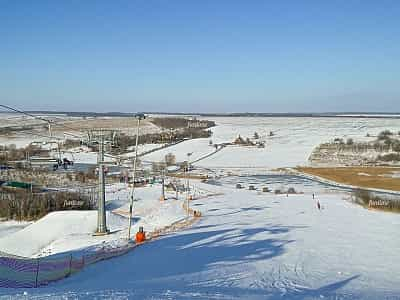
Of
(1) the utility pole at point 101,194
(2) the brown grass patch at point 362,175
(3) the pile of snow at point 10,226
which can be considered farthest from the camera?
(2) the brown grass patch at point 362,175

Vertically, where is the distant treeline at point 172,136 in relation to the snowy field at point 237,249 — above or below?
above

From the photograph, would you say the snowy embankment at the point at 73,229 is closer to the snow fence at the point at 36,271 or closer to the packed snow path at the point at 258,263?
the packed snow path at the point at 258,263

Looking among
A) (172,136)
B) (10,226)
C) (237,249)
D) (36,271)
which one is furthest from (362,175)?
(36,271)

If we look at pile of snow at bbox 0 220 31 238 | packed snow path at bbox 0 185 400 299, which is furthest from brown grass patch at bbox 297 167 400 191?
pile of snow at bbox 0 220 31 238

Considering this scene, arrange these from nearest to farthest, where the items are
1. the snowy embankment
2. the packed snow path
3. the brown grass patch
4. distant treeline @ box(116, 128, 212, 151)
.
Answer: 1. the packed snow path
2. the snowy embankment
3. the brown grass patch
4. distant treeline @ box(116, 128, 212, 151)

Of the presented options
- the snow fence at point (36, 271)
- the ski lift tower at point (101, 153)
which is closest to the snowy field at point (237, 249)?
the snow fence at point (36, 271)

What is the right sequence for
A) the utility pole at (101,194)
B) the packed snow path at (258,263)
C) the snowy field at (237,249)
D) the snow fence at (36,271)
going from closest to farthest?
1. the packed snow path at (258,263)
2. the snowy field at (237,249)
3. the snow fence at (36,271)
4. the utility pole at (101,194)

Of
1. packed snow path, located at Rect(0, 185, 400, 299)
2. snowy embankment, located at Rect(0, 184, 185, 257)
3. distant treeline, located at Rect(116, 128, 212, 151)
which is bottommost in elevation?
snowy embankment, located at Rect(0, 184, 185, 257)

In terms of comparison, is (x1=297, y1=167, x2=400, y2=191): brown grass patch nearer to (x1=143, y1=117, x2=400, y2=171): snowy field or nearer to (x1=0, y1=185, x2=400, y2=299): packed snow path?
(x1=143, y1=117, x2=400, y2=171): snowy field
